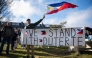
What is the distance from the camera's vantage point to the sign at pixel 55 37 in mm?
7258

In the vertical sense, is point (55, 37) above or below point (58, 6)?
below

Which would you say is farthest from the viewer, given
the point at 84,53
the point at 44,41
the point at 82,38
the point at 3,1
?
the point at 3,1

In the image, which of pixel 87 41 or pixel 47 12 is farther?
pixel 87 41

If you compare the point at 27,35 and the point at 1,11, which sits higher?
the point at 1,11

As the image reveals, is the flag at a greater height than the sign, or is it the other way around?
the flag

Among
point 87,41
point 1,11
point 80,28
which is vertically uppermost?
point 1,11

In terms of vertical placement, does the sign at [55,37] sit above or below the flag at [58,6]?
below

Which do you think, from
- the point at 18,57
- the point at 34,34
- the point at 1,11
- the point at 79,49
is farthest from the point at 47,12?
the point at 1,11

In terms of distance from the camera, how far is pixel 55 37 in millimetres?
7766

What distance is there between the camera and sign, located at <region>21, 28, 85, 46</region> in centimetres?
726

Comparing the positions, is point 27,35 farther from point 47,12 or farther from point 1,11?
point 1,11

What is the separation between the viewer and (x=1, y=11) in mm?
23047

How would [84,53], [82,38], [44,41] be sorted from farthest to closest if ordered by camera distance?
[84,53] → [44,41] → [82,38]

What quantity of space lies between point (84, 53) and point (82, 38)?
9.94 feet
